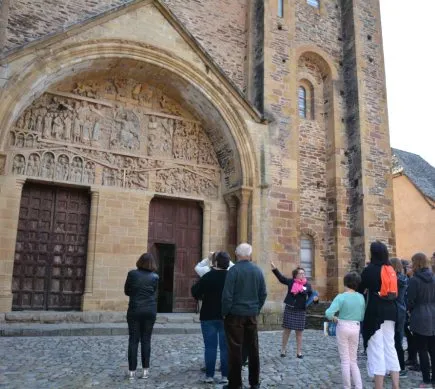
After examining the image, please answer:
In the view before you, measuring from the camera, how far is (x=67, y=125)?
12.0 m

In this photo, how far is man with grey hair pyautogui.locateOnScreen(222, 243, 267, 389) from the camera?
16.1 feet

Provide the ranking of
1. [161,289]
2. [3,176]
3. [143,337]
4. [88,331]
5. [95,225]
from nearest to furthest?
[143,337], [88,331], [3,176], [95,225], [161,289]

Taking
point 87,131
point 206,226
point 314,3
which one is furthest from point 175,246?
point 314,3

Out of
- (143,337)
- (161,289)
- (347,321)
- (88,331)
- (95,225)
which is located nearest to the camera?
(347,321)

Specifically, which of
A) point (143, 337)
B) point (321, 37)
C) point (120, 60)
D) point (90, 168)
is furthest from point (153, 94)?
point (143, 337)

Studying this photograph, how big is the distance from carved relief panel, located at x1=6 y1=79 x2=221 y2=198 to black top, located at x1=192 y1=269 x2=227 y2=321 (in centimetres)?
724

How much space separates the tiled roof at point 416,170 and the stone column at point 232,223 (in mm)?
14845

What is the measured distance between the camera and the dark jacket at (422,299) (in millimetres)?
5672

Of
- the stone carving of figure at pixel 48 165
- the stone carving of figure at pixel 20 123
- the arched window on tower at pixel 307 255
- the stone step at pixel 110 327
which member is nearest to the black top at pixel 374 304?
the stone step at pixel 110 327

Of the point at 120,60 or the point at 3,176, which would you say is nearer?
the point at 3,176

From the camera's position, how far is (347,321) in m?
4.93

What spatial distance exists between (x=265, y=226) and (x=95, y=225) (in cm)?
448

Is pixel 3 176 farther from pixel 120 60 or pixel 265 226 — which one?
pixel 265 226

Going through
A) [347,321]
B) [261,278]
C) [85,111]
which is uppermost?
[85,111]
